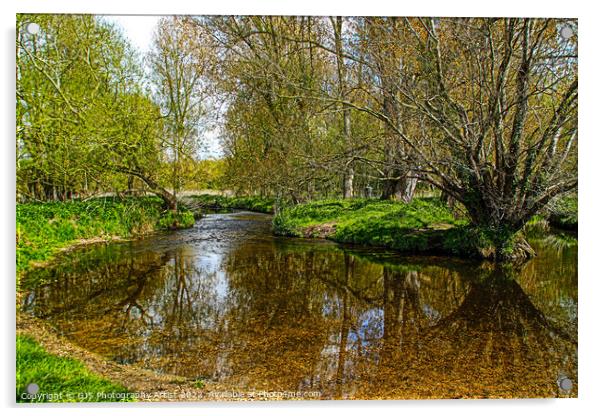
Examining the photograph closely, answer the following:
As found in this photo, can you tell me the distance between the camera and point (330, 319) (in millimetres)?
5441

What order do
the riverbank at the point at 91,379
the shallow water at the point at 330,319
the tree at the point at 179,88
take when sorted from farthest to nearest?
the tree at the point at 179,88
the shallow water at the point at 330,319
the riverbank at the point at 91,379

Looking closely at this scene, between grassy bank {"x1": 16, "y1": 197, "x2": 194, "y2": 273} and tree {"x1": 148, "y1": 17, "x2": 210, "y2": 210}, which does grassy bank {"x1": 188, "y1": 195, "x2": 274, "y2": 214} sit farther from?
tree {"x1": 148, "y1": 17, "x2": 210, "y2": 210}

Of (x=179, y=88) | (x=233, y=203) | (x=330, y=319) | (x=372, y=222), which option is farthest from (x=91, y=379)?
(x=233, y=203)

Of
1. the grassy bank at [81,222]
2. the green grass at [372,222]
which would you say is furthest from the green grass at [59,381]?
the green grass at [372,222]

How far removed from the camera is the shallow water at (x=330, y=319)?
13.2 ft

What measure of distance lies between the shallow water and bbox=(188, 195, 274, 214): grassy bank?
302 inches

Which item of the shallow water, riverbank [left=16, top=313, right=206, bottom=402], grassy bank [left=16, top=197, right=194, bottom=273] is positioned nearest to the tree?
grassy bank [left=16, top=197, right=194, bottom=273]

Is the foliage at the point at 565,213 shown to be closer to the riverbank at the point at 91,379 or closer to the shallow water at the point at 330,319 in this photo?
the shallow water at the point at 330,319

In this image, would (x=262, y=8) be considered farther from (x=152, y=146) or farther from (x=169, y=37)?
(x=152, y=146)

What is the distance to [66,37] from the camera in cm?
527

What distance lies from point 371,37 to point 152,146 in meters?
6.10

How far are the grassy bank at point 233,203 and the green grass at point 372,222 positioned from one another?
4111mm
